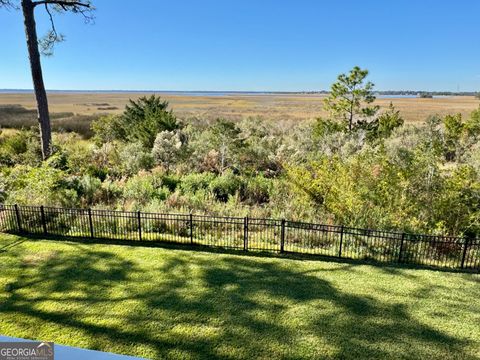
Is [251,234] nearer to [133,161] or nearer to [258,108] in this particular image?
[133,161]

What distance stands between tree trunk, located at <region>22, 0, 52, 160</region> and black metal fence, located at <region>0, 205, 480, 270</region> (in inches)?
176

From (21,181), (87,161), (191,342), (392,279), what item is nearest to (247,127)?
(87,161)

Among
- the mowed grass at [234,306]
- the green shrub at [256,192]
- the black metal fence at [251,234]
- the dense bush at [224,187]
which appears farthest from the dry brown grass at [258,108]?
the mowed grass at [234,306]

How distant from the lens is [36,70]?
11.4 metres

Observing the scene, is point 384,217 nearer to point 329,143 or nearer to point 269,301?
point 269,301

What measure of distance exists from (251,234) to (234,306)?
3.67 metres

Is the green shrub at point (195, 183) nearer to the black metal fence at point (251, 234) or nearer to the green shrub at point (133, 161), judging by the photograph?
the green shrub at point (133, 161)

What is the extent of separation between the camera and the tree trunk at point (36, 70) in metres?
10.8

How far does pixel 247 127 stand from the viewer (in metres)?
28.8

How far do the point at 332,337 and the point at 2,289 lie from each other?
5493 millimetres

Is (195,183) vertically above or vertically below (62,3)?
below

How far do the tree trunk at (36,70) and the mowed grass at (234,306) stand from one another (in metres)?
6.36

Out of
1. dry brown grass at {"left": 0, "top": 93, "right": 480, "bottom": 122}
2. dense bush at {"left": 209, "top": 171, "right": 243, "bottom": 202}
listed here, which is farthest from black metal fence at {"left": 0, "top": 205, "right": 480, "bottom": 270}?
dry brown grass at {"left": 0, "top": 93, "right": 480, "bottom": 122}

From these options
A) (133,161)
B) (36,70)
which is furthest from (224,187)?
(36,70)
